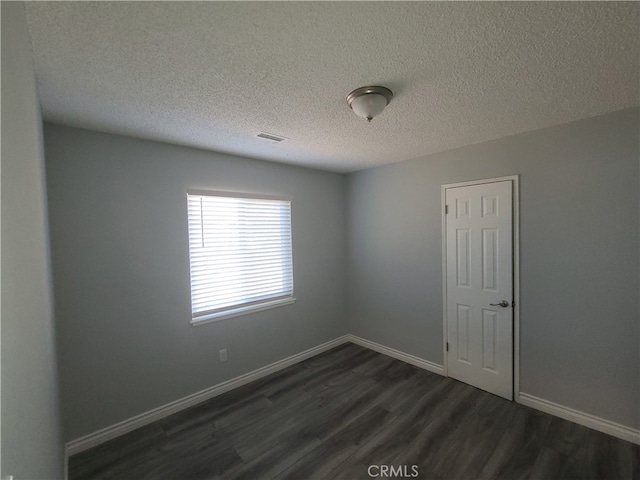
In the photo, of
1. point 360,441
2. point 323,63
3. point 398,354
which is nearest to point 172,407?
point 360,441

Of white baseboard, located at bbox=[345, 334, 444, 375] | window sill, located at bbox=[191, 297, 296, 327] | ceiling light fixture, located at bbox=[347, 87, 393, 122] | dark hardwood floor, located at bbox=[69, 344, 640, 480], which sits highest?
ceiling light fixture, located at bbox=[347, 87, 393, 122]

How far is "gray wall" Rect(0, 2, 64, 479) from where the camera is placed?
2.20 ft

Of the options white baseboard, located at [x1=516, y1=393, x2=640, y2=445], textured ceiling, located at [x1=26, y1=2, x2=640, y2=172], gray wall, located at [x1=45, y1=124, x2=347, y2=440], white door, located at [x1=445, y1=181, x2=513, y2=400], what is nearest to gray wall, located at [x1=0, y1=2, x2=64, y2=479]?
textured ceiling, located at [x1=26, y1=2, x2=640, y2=172]

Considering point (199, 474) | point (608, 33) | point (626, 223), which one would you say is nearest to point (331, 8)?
point (608, 33)

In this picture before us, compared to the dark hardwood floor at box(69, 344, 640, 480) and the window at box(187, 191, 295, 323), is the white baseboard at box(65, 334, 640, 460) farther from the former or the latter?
the window at box(187, 191, 295, 323)

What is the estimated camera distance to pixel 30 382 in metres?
0.90

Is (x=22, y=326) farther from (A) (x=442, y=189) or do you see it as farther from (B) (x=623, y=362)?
(B) (x=623, y=362)

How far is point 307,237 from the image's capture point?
11.6 feet

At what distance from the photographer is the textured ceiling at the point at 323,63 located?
1.04 m

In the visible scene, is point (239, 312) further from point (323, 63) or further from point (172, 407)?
point (323, 63)

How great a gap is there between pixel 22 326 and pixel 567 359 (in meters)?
3.37

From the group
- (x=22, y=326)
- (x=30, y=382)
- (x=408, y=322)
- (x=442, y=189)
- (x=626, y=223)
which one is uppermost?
(x=442, y=189)

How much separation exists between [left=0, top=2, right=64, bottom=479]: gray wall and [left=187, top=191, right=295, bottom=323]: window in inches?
57.5

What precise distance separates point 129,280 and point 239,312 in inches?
41.5
